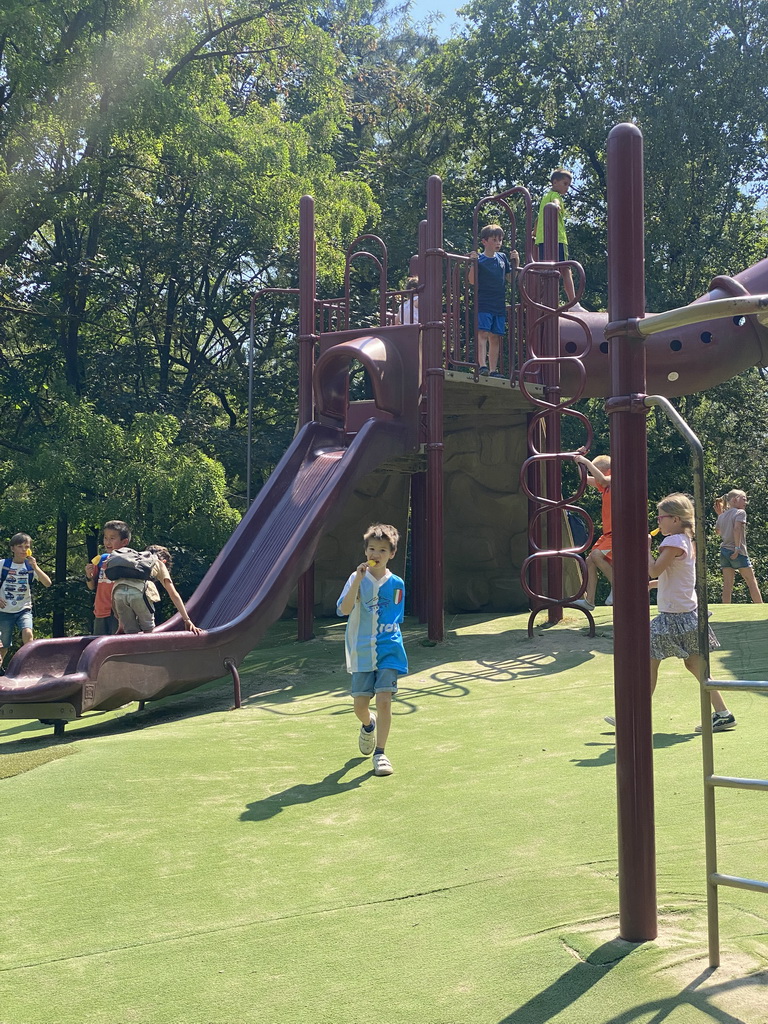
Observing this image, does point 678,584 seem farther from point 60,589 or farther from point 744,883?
point 60,589

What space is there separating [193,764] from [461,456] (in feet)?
27.0

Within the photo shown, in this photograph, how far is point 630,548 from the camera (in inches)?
143

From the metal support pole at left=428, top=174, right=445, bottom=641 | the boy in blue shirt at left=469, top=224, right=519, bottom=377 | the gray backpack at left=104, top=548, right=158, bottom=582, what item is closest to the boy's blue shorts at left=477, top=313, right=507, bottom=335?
the boy in blue shirt at left=469, top=224, right=519, bottom=377

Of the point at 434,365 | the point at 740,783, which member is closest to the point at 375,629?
the point at 740,783

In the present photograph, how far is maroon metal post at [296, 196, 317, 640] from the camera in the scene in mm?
12188

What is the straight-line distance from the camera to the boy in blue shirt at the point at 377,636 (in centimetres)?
611

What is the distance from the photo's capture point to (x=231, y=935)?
3803mm

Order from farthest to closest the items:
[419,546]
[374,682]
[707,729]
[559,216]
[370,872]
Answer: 1. [419,546]
2. [559,216]
3. [374,682]
4. [370,872]
5. [707,729]

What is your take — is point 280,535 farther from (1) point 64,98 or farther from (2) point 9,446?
(2) point 9,446

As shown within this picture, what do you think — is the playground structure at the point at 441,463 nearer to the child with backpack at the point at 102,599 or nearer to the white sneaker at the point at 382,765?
the child with backpack at the point at 102,599

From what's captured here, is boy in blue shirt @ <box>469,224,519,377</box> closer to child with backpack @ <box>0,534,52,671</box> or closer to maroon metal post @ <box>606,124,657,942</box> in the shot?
child with backpack @ <box>0,534,52,671</box>

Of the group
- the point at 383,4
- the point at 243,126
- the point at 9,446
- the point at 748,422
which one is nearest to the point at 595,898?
the point at 243,126

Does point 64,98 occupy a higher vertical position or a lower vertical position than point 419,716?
higher

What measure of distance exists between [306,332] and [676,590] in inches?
282
